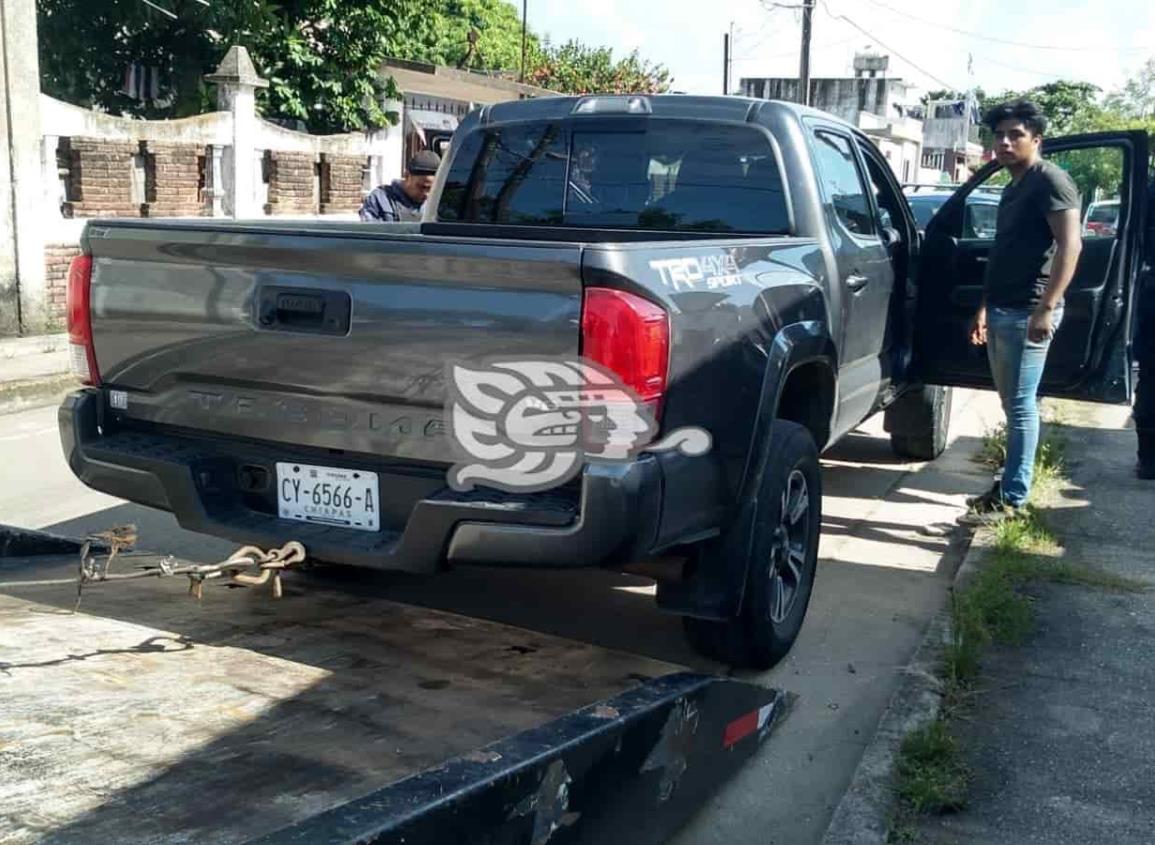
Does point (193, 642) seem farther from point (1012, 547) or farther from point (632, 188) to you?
point (1012, 547)

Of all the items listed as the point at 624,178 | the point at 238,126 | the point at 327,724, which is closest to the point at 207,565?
the point at 327,724

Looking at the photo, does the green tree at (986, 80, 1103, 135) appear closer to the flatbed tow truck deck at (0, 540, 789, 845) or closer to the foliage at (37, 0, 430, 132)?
the foliage at (37, 0, 430, 132)

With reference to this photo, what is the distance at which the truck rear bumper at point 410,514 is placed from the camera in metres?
3.14

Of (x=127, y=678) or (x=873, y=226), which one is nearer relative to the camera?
(x=127, y=678)

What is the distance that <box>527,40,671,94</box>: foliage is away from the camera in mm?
34125

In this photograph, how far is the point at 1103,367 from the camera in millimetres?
5984

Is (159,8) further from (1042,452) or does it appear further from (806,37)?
(806,37)

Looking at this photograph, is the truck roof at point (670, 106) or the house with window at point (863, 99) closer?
the truck roof at point (670, 106)

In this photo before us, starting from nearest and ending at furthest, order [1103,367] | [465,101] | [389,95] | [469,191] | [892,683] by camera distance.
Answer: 1. [892,683]
2. [469,191]
3. [1103,367]
4. [389,95]
5. [465,101]

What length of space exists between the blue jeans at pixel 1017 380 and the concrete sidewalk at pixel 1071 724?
1.21 feet

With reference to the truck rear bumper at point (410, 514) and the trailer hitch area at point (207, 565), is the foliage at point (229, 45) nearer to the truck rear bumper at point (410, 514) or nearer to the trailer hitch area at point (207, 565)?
the truck rear bumper at point (410, 514)

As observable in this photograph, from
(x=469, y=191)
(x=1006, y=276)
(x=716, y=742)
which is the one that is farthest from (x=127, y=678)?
(x=1006, y=276)

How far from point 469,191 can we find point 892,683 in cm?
275

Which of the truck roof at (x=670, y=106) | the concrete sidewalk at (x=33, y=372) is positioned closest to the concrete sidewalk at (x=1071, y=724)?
the truck roof at (x=670, y=106)
